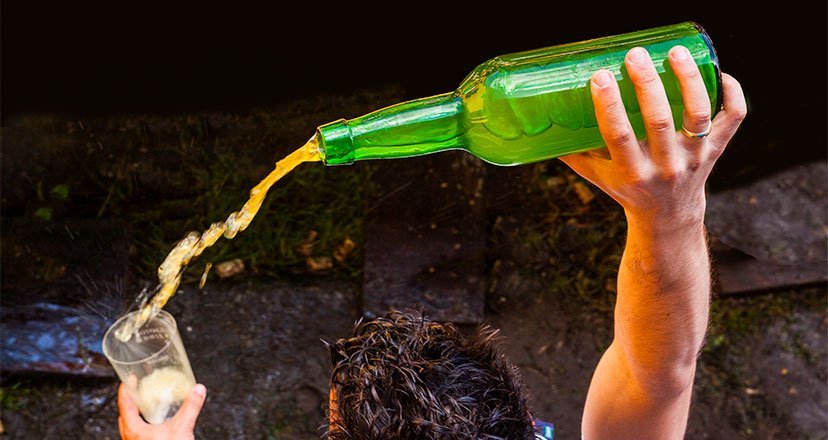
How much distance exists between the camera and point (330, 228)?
12.3 feet

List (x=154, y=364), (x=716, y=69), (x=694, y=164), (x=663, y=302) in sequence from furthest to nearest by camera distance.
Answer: (x=154, y=364) → (x=663, y=302) → (x=716, y=69) → (x=694, y=164)

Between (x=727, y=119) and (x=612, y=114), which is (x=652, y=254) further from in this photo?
(x=612, y=114)

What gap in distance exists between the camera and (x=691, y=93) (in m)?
1.38

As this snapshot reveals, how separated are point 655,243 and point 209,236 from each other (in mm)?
1484

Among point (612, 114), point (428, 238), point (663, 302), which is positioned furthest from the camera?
point (428, 238)

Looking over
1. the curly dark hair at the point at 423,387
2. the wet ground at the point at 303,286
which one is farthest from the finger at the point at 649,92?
the wet ground at the point at 303,286

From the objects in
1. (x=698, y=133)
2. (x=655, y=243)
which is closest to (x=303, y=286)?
(x=655, y=243)

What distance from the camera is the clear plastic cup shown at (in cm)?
266

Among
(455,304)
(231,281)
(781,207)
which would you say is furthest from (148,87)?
(781,207)

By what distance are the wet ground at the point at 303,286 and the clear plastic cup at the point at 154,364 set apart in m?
0.74

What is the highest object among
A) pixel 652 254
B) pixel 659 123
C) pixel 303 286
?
pixel 659 123

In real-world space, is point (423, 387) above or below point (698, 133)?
below

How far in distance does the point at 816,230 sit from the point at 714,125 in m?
2.57

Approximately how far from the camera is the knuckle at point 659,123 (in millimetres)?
1352
